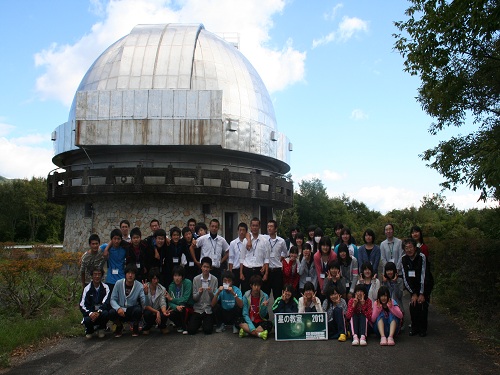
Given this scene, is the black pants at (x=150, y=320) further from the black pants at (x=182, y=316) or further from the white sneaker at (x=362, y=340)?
the white sneaker at (x=362, y=340)

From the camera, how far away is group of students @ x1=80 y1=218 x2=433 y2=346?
23.8 feet

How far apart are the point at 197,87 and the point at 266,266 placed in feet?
41.1

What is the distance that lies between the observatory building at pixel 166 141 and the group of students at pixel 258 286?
962cm

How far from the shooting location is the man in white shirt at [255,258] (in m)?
8.48

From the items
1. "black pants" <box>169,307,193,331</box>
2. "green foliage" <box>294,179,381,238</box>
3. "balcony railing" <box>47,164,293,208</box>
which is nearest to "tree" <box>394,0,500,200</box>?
"black pants" <box>169,307,193,331</box>

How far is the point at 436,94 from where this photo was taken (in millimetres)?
9469

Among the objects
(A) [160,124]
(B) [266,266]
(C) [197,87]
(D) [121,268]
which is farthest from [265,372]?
(C) [197,87]

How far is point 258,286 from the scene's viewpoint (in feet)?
24.8

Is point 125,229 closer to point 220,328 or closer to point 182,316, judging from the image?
point 182,316

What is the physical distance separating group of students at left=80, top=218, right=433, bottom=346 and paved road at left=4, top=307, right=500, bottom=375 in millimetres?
300

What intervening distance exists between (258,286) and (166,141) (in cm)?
1146

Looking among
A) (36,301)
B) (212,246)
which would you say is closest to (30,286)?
(36,301)

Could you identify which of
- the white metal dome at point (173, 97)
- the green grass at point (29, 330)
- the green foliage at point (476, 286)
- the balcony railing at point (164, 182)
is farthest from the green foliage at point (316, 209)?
the green grass at point (29, 330)

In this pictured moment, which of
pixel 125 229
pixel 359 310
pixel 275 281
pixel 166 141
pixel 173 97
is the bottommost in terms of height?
pixel 359 310
